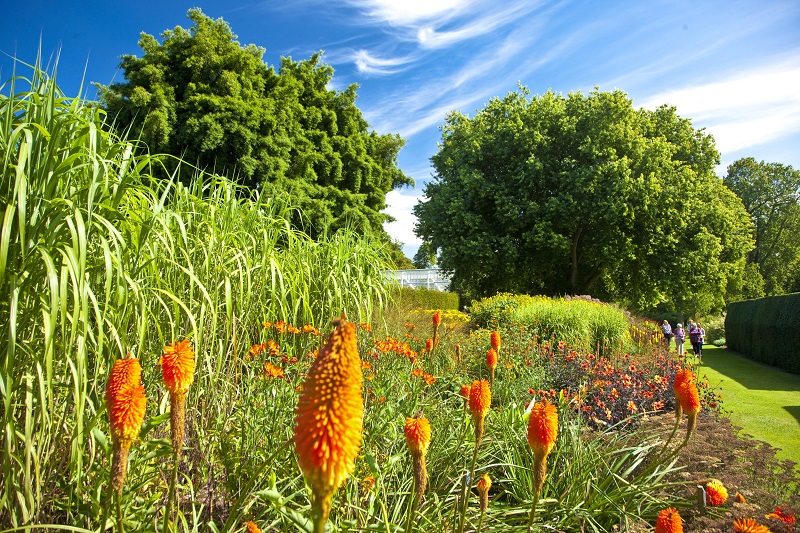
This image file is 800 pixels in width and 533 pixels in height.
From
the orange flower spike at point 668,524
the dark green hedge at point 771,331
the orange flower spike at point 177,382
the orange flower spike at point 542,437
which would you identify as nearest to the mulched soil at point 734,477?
the orange flower spike at point 668,524

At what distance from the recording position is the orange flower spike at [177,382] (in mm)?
1188

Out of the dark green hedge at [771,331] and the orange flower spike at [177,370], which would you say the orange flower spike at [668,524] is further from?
the dark green hedge at [771,331]

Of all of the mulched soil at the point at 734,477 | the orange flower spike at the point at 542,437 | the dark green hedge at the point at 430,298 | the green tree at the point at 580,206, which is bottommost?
the mulched soil at the point at 734,477

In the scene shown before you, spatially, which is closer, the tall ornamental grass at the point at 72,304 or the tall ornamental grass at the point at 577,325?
the tall ornamental grass at the point at 72,304

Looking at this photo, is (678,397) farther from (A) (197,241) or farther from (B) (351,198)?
(B) (351,198)

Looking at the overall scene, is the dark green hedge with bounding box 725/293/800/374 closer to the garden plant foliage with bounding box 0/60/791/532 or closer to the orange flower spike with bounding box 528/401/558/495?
the garden plant foliage with bounding box 0/60/791/532

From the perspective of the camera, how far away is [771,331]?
15.1 metres

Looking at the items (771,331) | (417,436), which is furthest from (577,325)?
(771,331)

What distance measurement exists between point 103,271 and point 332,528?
1396 mm

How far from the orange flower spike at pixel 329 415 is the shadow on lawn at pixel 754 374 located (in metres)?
9.05

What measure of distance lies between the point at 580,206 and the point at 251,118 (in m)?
11.8

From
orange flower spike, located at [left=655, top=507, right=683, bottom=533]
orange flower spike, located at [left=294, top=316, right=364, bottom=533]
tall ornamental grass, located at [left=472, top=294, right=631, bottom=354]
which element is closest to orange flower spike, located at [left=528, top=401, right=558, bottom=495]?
orange flower spike, located at [left=655, top=507, right=683, bottom=533]

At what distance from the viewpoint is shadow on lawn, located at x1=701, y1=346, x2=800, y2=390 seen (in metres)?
10.9

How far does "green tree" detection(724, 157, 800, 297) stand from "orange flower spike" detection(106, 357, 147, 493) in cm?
4026
